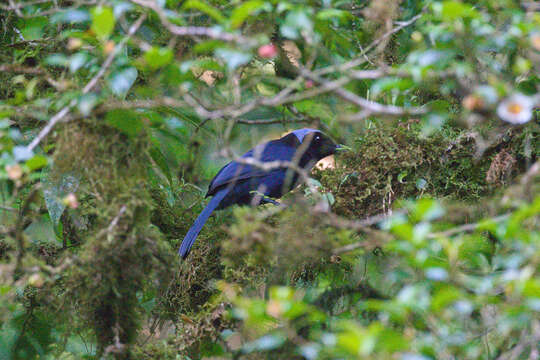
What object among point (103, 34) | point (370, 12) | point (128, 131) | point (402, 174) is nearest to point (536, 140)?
point (402, 174)

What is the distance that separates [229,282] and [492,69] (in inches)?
77.8

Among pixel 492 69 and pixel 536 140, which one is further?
→ pixel 536 140

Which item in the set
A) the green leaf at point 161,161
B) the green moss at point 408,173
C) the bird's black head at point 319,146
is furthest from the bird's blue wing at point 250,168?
the green moss at point 408,173

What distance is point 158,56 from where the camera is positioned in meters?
2.29

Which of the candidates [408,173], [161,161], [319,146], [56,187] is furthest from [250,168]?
[56,187]

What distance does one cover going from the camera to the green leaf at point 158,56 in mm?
2270

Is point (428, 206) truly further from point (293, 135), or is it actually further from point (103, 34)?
point (293, 135)

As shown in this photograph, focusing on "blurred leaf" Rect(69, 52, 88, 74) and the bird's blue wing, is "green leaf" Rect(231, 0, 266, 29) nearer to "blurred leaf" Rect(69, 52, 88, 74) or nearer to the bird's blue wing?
"blurred leaf" Rect(69, 52, 88, 74)

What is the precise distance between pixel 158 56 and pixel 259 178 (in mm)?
2707

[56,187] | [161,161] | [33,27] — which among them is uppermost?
[33,27]

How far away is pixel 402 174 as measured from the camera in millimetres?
3768

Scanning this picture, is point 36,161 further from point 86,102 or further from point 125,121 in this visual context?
point 125,121

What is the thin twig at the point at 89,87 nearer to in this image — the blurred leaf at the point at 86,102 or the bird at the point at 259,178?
the blurred leaf at the point at 86,102

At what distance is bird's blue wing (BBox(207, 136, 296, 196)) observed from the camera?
4.59m
